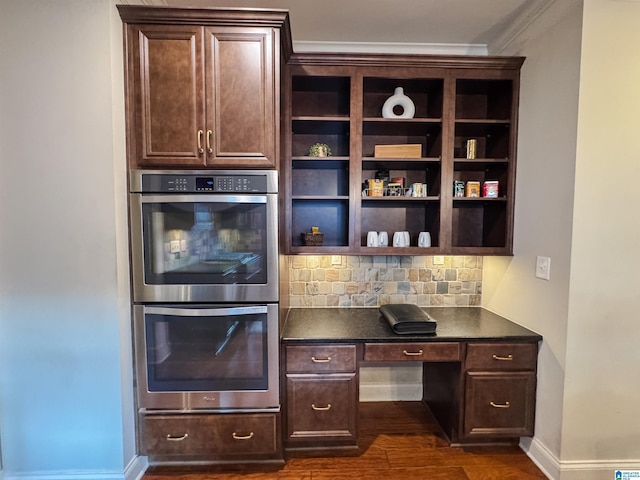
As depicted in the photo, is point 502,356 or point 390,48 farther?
point 390,48

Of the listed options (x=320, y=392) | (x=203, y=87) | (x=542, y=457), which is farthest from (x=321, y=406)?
(x=203, y=87)

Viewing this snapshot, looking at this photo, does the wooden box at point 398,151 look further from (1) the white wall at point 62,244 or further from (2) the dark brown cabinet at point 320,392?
(1) the white wall at point 62,244

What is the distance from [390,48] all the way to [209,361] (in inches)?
98.6

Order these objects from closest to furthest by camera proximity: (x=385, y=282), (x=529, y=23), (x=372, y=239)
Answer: (x=529, y=23), (x=372, y=239), (x=385, y=282)

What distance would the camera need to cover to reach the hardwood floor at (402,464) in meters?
1.76

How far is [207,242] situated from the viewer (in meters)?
1.67

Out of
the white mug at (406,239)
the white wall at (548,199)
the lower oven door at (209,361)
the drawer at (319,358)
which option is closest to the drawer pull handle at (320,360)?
the drawer at (319,358)

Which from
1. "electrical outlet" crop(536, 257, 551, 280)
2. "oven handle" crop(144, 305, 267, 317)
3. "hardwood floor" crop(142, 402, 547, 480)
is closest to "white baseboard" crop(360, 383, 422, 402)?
"hardwood floor" crop(142, 402, 547, 480)

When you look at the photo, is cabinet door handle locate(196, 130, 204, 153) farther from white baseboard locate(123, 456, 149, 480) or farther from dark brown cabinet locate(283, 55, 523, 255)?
white baseboard locate(123, 456, 149, 480)

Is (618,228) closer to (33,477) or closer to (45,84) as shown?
(45,84)

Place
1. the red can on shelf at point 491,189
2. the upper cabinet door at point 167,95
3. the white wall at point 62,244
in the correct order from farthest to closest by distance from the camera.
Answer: the red can on shelf at point 491,189 < the upper cabinet door at point 167,95 < the white wall at point 62,244

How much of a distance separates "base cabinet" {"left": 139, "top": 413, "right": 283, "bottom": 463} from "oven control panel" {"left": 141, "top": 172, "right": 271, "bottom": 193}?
1272mm

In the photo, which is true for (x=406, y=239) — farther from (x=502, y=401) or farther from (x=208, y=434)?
(x=208, y=434)

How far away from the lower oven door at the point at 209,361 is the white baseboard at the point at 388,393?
107 centimetres
